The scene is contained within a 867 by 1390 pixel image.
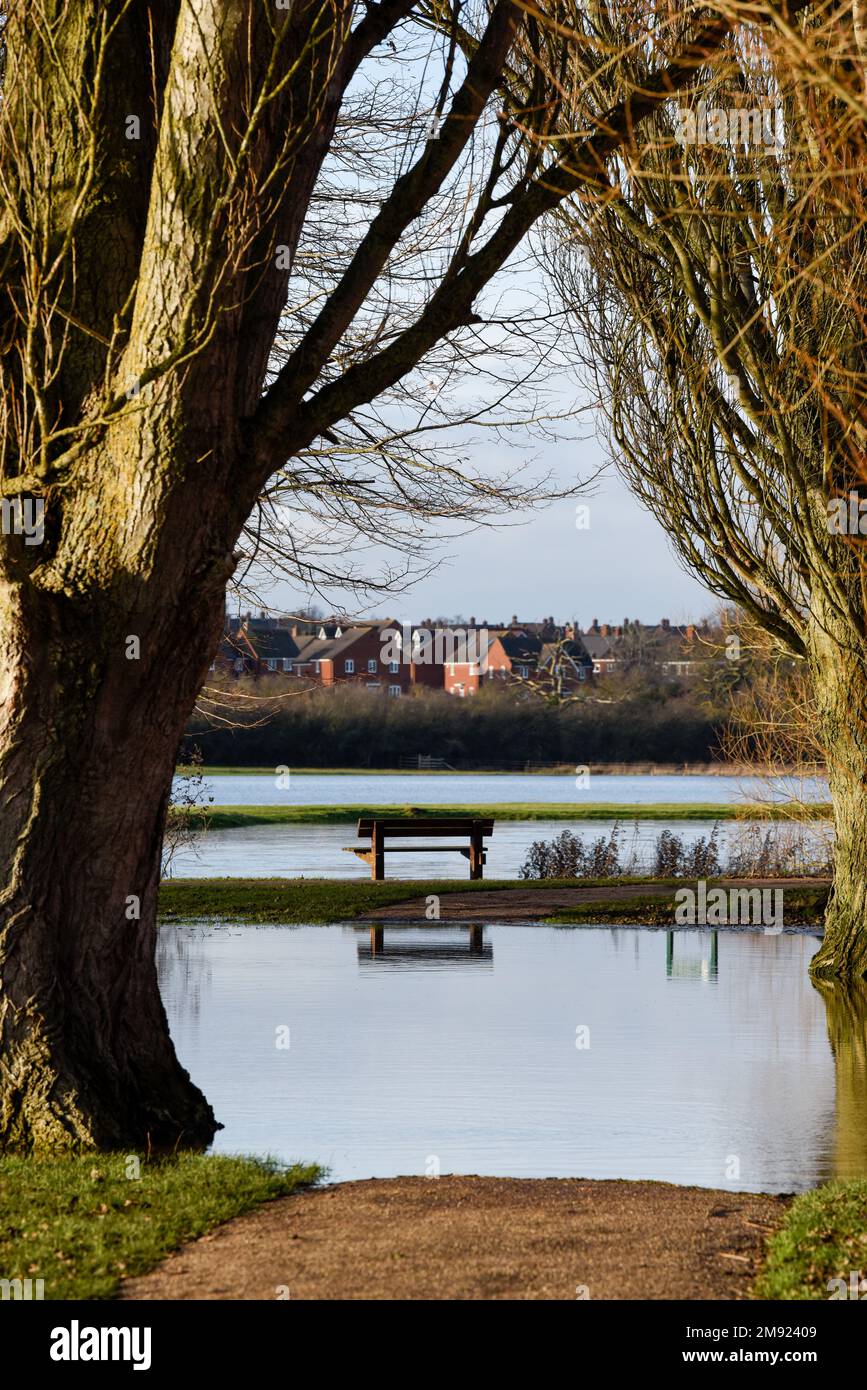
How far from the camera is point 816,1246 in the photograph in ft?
21.6

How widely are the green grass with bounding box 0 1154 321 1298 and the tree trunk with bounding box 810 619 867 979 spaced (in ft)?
28.3

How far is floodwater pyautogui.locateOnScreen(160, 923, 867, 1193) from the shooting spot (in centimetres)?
877

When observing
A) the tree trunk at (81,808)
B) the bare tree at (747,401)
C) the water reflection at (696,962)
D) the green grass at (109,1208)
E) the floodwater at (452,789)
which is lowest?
the floodwater at (452,789)

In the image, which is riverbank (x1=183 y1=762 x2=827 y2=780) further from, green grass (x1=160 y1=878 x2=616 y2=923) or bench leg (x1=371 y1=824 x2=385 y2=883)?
green grass (x1=160 y1=878 x2=616 y2=923)

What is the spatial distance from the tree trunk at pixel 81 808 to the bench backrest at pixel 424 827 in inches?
624

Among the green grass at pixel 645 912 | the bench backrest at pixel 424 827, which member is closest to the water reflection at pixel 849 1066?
the green grass at pixel 645 912

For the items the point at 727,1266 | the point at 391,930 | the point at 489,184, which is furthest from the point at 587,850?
the point at 727,1266

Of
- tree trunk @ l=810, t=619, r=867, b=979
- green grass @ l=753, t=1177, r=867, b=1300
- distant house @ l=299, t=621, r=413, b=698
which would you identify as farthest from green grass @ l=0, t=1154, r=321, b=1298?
distant house @ l=299, t=621, r=413, b=698

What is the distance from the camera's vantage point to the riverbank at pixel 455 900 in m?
21.1

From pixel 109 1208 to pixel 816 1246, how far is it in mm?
3136

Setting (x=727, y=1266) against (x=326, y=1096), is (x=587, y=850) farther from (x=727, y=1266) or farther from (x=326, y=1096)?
(x=727, y=1266)

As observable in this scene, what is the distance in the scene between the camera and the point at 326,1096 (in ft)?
33.2

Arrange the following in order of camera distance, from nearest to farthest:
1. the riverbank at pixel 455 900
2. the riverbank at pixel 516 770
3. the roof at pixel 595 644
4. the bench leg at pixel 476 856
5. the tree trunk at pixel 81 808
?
the tree trunk at pixel 81 808
the riverbank at pixel 455 900
the bench leg at pixel 476 856
the riverbank at pixel 516 770
the roof at pixel 595 644

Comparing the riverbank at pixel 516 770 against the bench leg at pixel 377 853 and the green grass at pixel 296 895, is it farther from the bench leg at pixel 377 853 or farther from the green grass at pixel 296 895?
the green grass at pixel 296 895
